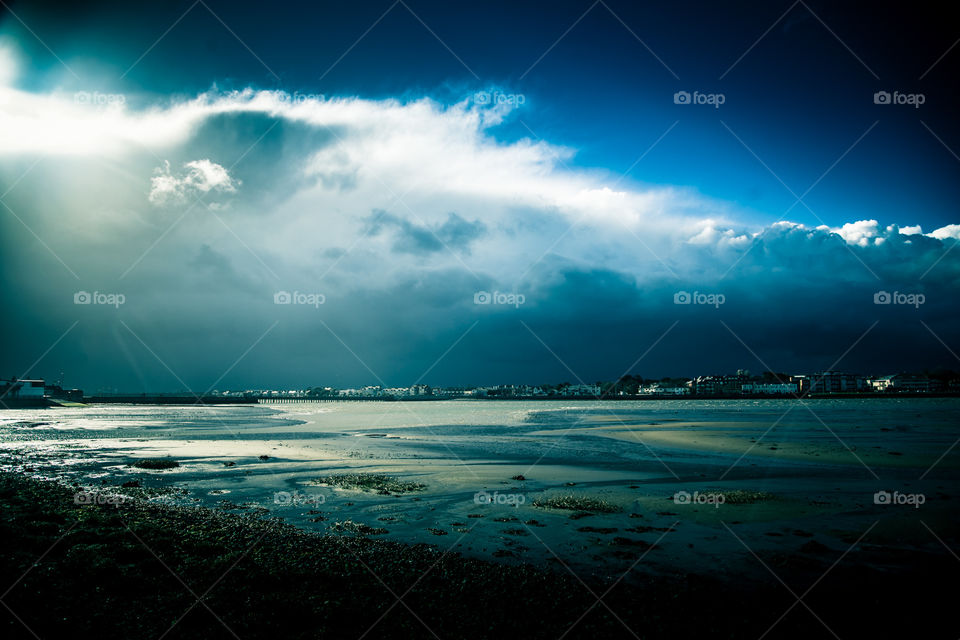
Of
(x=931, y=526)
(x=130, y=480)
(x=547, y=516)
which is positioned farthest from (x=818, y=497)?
(x=130, y=480)

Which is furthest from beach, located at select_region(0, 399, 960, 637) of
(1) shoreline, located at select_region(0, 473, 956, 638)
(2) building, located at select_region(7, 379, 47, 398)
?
(2) building, located at select_region(7, 379, 47, 398)

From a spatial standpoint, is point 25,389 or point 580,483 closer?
point 580,483

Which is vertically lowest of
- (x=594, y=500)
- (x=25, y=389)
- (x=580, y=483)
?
(x=594, y=500)

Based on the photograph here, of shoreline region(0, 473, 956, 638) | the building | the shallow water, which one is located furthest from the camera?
the building

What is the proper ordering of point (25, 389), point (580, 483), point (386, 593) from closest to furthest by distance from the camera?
point (386, 593) < point (580, 483) < point (25, 389)

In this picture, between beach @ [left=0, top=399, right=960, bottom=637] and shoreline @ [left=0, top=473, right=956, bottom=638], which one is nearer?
shoreline @ [left=0, top=473, right=956, bottom=638]

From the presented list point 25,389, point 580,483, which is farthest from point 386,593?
point 25,389

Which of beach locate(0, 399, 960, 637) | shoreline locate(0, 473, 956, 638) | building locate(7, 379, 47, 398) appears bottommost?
shoreline locate(0, 473, 956, 638)

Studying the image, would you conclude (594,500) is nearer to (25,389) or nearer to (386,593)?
(386,593)

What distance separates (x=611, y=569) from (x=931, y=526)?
35.3 ft

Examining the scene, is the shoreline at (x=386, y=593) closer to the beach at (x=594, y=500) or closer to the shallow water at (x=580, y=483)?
the beach at (x=594, y=500)

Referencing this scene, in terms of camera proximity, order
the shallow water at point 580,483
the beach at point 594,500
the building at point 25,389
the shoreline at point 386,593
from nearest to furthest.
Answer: the shoreline at point 386,593 < the beach at point 594,500 < the shallow water at point 580,483 < the building at point 25,389


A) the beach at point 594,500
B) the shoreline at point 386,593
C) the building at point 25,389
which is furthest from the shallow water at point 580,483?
the building at point 25,389

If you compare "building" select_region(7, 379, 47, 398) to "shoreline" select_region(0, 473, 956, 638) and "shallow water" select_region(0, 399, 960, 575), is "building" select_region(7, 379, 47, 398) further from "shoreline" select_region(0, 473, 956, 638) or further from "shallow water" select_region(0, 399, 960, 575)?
"shoreline" select_region(0, 473, 956, 638)
